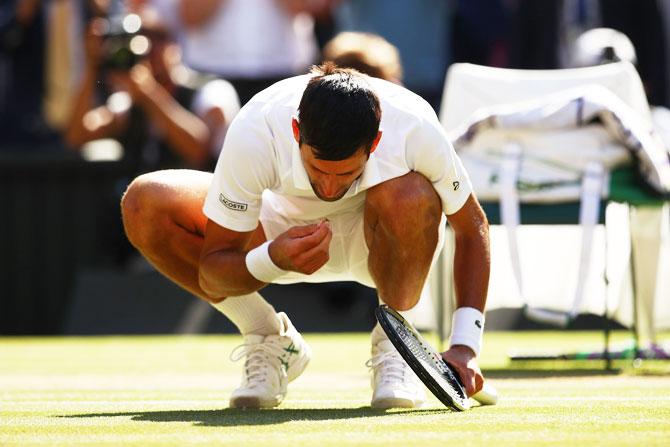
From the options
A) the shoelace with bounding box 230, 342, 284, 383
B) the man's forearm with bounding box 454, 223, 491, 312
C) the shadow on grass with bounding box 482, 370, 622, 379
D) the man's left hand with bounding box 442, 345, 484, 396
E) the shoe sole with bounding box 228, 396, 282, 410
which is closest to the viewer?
the man's left hand with bounding box 442, 345, 484, 396

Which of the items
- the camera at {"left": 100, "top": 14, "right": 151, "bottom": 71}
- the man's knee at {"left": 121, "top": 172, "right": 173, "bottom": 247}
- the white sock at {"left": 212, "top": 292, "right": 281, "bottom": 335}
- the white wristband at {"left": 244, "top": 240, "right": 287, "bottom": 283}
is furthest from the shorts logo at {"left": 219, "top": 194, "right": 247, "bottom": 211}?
the camera at {"left": 100, "top": 14, "right": 151, "bottom": 71}

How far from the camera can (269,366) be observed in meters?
4.11

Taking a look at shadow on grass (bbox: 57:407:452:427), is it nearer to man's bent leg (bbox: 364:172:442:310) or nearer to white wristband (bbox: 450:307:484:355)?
white wristband (bbox: 450:307:484:355)

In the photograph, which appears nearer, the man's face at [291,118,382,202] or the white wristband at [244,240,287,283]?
the man's face at [291,118,382,202]

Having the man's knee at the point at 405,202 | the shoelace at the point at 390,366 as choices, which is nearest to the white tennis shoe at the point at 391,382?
the shoelace at the point at 390,366

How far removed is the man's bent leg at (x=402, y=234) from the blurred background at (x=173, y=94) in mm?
3741

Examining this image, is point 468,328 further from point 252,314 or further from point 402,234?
point 252,314

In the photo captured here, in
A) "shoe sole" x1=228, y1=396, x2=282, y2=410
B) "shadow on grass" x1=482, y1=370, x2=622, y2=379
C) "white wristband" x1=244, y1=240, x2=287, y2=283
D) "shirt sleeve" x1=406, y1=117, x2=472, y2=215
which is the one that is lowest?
"shadow on grass" x1=482, y1=370, x2=622, y2=379

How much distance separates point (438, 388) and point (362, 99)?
0.71 metres

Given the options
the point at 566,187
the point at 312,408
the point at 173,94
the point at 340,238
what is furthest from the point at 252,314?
the point at 173,94

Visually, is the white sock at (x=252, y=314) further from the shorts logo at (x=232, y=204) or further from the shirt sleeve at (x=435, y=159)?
the shirt sleeve at (x=435, y=159)

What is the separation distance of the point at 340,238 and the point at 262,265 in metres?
0.53

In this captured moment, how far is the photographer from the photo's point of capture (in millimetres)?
7949

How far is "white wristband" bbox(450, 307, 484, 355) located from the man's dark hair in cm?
57
